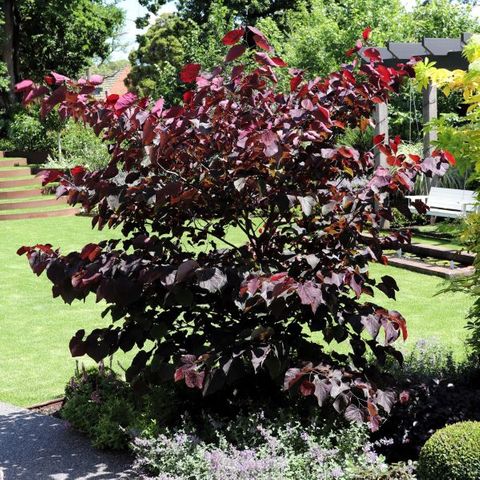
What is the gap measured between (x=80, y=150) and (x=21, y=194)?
212cm

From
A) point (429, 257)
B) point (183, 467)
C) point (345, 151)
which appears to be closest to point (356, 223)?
point (345, 151)

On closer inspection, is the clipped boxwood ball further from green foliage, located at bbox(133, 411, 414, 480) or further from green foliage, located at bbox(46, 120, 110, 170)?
green foliage, located at bbox(46, 120, 110, 170)

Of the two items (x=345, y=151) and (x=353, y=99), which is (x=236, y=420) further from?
(x=353, y=99)

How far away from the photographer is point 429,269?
904 cm

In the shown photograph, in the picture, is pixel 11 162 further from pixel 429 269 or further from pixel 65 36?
pixel 429 269

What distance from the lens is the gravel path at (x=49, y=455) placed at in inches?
151

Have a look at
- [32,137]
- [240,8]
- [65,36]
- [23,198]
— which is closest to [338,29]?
[23,198]

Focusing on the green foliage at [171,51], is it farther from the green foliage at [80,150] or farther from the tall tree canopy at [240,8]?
the green foliage at [80,150]

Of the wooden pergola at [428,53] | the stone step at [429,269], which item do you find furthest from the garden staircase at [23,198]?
the stone step at [429,269]

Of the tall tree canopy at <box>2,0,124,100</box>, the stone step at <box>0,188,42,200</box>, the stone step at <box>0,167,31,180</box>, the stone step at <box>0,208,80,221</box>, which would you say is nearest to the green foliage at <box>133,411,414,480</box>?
the stone step at <box>0,208,80,221</box>

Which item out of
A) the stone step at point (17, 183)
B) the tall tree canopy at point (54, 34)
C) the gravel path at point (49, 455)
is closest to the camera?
the gravel path at point (49, 455)

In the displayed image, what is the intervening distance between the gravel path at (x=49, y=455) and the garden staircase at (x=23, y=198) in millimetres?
11091

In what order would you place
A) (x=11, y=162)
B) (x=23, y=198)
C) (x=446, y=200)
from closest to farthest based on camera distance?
(x=446, y=200), (x=23, y=198), (x=11, y=162)

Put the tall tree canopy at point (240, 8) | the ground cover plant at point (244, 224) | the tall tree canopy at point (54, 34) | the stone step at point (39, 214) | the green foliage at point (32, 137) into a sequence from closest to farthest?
the ground cover plant at point (244, 224) < the stone step at point (39, 214) < the green foliage at point (32, 137) < the tall tree canopy at point (54, 34) < the tall tree canopy at point (240, 8)
